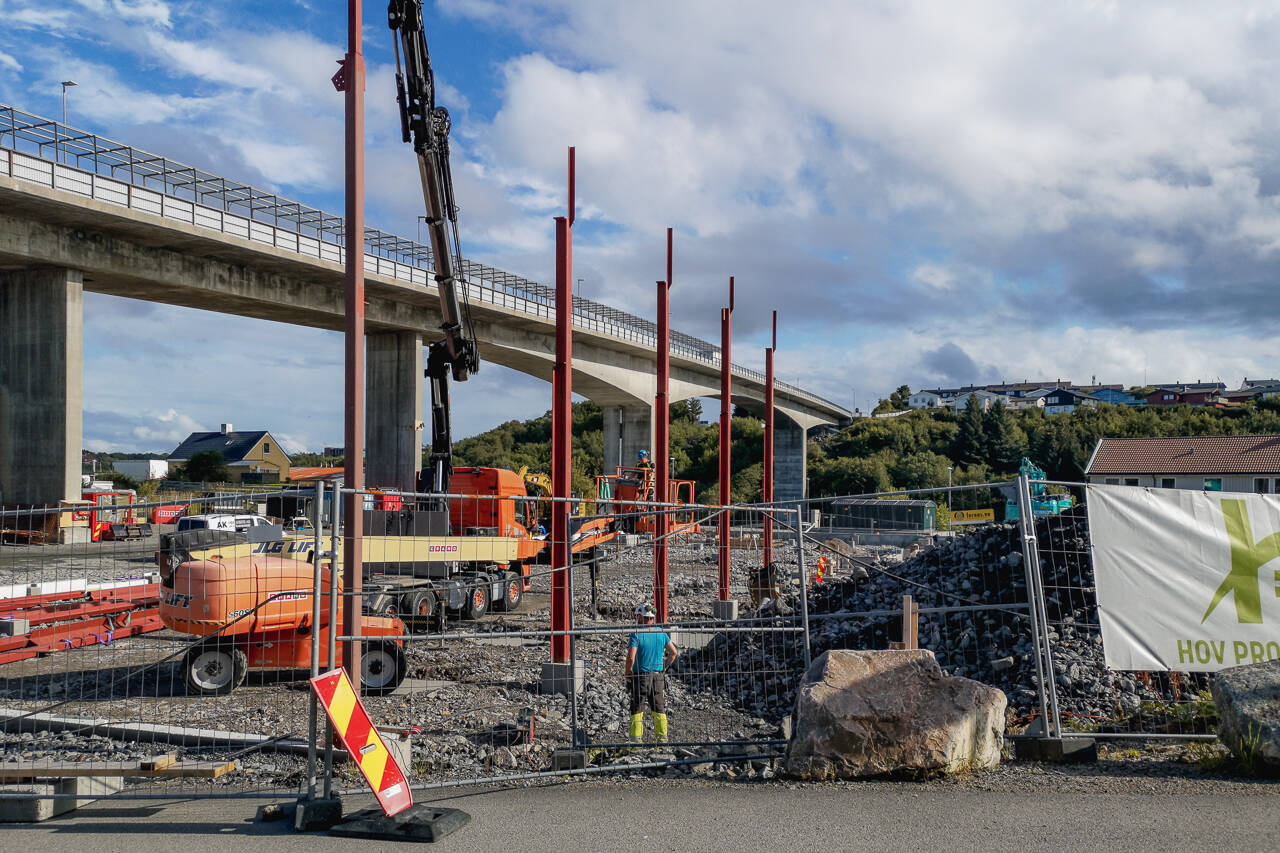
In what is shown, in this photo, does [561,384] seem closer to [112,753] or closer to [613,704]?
[613,704]

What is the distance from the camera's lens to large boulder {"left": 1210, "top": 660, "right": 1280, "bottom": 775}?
6.77 meters

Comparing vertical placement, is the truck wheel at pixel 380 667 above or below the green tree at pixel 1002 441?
below

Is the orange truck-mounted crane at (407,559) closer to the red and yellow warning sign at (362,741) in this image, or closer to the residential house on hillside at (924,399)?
the red and yellow warning sign at (362,741)

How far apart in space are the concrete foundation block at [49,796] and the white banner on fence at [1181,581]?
7401 mm

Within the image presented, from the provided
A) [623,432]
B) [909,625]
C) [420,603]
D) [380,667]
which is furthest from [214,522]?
[623,432]

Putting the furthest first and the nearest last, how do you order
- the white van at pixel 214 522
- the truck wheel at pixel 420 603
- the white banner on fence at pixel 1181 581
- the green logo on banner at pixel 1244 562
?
the white van at pixel 214 522, the truck wheel at pixel 420 603, the green logo on banner at pixel 1244 562, the white banner on fence at pixel 1181 581

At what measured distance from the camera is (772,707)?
11.6 meters

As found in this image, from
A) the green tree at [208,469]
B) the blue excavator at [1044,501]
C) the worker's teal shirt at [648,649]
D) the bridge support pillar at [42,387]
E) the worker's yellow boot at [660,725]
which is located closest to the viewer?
the worker's yellow boot at [660,725]

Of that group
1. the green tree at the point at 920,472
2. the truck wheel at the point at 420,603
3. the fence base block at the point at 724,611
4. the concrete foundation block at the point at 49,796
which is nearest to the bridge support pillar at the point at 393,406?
the truck wheel at the point at 420,603

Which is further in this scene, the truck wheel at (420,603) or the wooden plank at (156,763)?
the truck wheel at (420,603)

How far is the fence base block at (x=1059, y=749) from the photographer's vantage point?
7355 mm

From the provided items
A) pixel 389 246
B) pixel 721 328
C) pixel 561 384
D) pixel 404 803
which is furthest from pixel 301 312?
pixel 404 803

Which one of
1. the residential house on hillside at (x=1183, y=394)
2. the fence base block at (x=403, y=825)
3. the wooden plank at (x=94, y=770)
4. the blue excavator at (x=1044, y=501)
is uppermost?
the residential house on hillside at (x=1183, y=394)

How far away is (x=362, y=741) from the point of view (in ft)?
19.9
